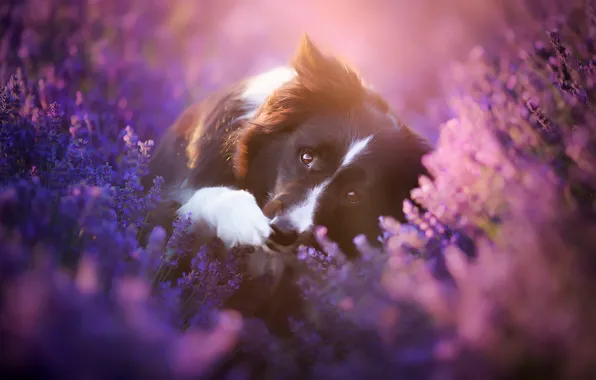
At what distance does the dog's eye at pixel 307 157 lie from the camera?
2.36 meters

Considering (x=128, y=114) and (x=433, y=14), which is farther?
(x=433, y=14)

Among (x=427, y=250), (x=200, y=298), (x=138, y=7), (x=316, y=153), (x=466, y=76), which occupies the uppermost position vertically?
(x=138, y=7)

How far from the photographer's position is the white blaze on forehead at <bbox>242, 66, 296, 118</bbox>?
284 centimetres

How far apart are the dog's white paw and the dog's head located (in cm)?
8

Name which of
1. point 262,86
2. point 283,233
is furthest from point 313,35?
point 283,233

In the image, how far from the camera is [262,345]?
46.1 inches

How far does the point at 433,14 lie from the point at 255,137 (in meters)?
1.59

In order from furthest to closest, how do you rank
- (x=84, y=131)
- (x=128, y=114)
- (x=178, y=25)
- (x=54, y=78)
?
(x=178, y=25), (x=128, y=114), (x=54, y=78), (x=84, y=131)

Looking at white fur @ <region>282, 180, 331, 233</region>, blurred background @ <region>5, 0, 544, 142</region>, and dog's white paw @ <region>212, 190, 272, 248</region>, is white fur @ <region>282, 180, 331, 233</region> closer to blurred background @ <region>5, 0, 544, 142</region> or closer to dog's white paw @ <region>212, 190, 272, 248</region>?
dog's white paw @ <region>212, 190, 272, 248</region>

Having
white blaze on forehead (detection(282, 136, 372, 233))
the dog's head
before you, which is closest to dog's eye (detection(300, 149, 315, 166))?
the dog's head

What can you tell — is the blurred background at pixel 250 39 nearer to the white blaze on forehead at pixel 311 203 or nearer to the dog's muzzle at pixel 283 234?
the white blaze on forehead at pixel 311 203

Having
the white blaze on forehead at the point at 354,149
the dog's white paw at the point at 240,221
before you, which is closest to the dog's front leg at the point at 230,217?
the dog's white paw at the point at 240,221

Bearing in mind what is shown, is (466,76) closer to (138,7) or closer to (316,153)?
(316,153)

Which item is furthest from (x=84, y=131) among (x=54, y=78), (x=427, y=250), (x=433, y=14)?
(x=433, y=14)
